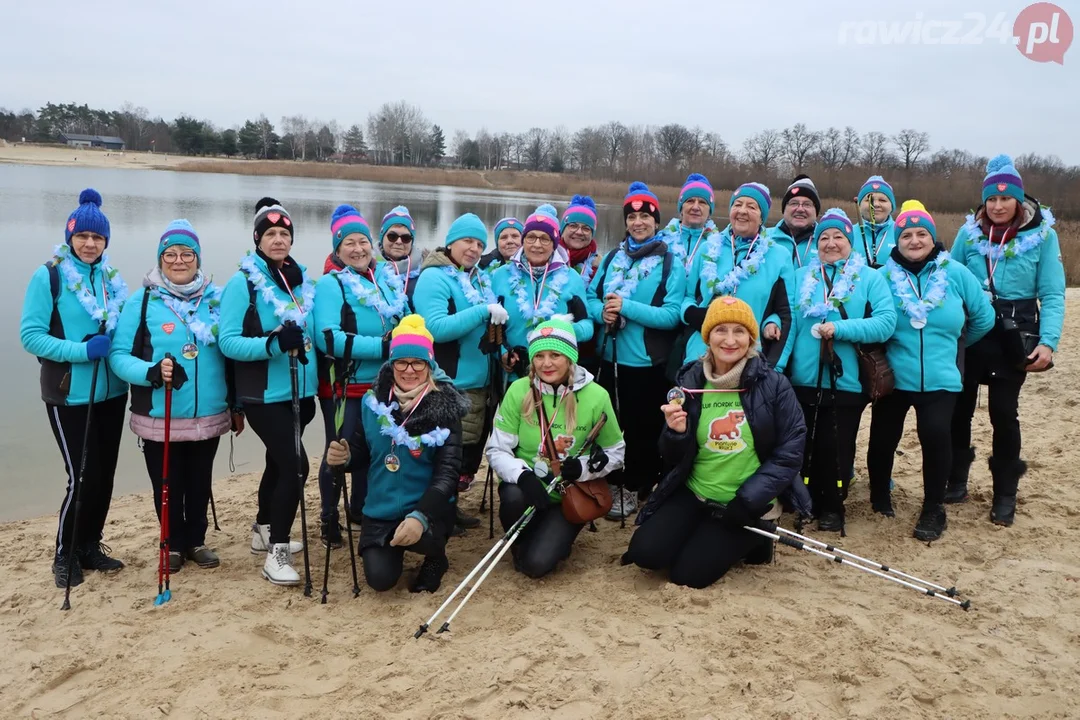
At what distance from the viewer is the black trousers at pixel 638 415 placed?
220 inches

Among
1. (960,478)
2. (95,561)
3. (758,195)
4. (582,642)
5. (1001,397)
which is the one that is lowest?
(95,561)

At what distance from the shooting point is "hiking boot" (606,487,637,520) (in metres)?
5.48

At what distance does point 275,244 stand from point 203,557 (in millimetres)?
2005

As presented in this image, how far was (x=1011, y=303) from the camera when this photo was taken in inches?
212

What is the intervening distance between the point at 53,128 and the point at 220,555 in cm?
10683

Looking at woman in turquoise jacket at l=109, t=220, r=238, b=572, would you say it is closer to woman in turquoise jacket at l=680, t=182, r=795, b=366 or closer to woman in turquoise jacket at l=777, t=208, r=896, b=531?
woman in turquoise jacket at l=680, t=182, r=795, b=366

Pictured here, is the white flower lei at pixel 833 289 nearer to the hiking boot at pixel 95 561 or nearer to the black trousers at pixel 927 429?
the black trousers at pixel 927 429

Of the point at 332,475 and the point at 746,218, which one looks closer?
the point at 332,475

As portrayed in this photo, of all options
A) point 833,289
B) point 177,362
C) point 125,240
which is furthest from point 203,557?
point 125,240

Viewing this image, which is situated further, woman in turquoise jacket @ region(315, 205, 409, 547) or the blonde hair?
woman in turquoise jacket @ region(315, 205, 409, 547)

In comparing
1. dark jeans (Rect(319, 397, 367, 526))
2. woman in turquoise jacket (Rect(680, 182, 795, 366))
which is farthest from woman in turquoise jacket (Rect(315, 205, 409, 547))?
woman in turquoise jacket (Rect(680, 182, 795, 366))

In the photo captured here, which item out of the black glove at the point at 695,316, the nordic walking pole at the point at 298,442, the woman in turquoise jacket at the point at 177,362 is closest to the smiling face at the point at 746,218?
the black glove at the point at 695,316

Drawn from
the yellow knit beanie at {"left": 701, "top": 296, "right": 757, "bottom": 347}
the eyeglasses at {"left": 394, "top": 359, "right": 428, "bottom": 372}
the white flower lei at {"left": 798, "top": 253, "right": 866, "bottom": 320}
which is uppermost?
the white flower lei at {"left": 798, "top": 253, "right": 866, "bottom": 320}

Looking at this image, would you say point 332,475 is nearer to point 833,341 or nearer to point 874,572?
point 874,572
